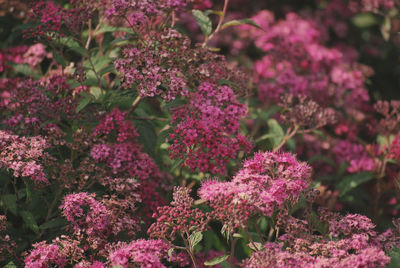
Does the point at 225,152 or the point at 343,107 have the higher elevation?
the point at 225,152

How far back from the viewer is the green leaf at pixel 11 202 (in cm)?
302

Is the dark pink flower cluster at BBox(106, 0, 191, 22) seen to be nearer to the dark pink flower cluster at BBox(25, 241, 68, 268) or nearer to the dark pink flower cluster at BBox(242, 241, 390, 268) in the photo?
the dark pink flower cluster at BBox(25, 241, 68, 268)

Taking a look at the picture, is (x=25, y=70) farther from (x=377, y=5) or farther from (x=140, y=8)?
(x=377, y=5)

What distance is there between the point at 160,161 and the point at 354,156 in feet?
5.77

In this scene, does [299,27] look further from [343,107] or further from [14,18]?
[14,18]

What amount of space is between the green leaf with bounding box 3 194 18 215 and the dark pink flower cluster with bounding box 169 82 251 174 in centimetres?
100

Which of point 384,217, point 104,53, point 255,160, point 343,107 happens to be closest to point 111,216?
point 255,160

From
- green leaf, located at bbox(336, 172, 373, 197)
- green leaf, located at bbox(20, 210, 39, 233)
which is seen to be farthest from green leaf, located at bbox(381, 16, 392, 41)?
green leaf, located at bbox(20, 210, 39, 233)

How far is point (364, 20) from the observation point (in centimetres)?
678

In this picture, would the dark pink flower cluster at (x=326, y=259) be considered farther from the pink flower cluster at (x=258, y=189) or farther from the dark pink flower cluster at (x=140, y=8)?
the dark pink flower cluster at (x=140, y=8)

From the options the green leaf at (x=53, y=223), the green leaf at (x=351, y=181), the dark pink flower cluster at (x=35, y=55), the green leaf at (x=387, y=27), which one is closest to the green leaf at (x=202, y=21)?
the dark pink flower cluster at (x=35, y=55)

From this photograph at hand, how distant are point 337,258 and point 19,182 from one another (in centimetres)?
218

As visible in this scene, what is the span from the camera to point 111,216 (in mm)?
2826

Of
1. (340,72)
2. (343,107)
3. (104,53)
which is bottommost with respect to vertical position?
(343,107)
